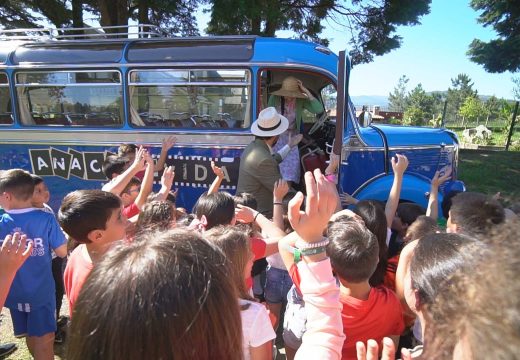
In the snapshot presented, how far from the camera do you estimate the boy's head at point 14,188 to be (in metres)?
2.64

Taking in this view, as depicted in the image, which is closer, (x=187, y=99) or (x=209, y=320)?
(x=209, y=320)

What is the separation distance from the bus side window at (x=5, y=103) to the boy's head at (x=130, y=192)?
3.11 m

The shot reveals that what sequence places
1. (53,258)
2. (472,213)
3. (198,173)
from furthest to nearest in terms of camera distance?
1. (198,173)
2. (53,258)
3. (472,213)

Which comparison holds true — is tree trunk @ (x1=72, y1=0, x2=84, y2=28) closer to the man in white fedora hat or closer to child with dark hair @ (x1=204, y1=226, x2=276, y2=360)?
the man in white fedora hat

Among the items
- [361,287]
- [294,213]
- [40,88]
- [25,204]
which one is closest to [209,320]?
[294,213]

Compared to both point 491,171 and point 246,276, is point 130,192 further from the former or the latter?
point 491,171

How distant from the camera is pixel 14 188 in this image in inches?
105

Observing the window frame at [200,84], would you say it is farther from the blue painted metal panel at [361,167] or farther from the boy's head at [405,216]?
the boy's head at [405,216]

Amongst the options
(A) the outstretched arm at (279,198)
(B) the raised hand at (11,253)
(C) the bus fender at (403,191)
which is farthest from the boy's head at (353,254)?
(C) the bus fender at (403,191)

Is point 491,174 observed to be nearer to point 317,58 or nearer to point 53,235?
point 317,58

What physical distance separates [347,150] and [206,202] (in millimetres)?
2607

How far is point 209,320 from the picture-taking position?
2.75 feet

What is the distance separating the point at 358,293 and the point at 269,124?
8.29 feet

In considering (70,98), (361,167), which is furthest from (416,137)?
(70,98)
